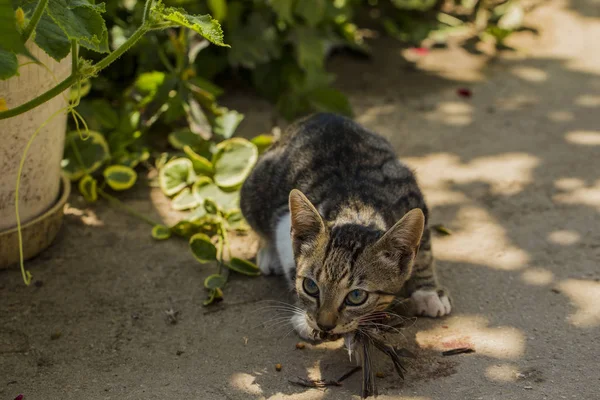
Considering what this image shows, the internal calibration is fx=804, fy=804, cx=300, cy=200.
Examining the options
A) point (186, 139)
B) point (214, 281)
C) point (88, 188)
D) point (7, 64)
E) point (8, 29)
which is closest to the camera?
point (8, 29)

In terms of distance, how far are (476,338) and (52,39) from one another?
2172 millimetres

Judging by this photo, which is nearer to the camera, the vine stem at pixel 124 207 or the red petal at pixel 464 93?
the vine stem at pixel 124 207

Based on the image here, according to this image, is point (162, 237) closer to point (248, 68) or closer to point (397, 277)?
point (397, 277)

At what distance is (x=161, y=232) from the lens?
14.5 ft

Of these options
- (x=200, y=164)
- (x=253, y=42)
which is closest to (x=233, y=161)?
(x=200, y=164)

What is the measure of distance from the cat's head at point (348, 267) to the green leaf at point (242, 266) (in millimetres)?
729

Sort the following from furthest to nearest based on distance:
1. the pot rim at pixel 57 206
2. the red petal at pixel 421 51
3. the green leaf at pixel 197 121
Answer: the red petal at pixel 421 51, the green leaf at pixel 197 121, the pot rim at pixel 57 206

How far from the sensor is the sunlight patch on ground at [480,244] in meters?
4.18

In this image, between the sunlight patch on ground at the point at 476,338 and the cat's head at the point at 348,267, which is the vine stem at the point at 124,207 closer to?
the cat's head at the point at 348,267

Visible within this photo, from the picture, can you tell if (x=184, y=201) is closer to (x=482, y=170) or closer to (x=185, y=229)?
(x=185, y=229)

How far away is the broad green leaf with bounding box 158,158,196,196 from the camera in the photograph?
189 inches

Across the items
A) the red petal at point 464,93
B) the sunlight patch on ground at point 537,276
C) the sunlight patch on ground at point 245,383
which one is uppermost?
the sunlight patch on ground at point 537,276

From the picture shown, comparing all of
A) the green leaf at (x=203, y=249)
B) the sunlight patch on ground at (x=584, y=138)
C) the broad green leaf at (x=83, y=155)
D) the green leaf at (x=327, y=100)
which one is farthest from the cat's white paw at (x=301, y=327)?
the sunlight patch on ground at (x=584, y=138)

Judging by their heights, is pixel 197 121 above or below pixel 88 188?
above
